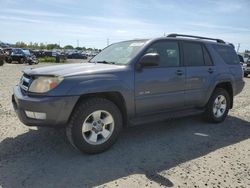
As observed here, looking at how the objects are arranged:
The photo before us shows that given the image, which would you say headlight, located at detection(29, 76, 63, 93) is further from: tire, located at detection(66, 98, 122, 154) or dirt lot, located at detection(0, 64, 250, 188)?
dirt lot, located at detection(0, 64, 250, 188)

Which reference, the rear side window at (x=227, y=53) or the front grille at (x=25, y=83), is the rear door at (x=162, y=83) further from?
the front grille at (x=25, y=83)

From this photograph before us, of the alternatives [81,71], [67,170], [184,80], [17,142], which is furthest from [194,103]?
[17,142]

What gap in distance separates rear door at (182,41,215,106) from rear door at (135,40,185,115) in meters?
0.20

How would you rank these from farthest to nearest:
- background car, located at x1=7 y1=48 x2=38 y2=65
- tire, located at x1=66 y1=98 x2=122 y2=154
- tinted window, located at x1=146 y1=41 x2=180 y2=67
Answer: background car, located at x1=7 y1=48 x2=38 y2=65
tinted window, located at x1=146 y1=41 x2=180 y2=67
tire, located at x1=66 y1=98 x2=122 y2=154

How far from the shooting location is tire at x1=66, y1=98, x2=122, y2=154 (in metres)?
4.00

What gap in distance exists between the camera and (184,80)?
5.27 metres

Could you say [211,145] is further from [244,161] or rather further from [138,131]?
[138,131]

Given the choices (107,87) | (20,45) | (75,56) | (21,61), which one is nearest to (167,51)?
(107,87)

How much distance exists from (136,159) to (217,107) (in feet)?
9.59

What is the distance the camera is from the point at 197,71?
5570 millimetres

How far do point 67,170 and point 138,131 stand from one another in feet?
6.67

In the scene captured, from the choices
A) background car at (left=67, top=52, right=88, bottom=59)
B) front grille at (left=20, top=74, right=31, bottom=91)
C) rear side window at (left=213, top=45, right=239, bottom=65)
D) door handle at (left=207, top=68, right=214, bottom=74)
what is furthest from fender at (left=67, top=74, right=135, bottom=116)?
background car at (left=67, top=52, right=88, bottom=59)

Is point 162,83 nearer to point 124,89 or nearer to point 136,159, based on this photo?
point 124,89

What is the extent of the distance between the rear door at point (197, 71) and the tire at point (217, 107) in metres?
0.34
